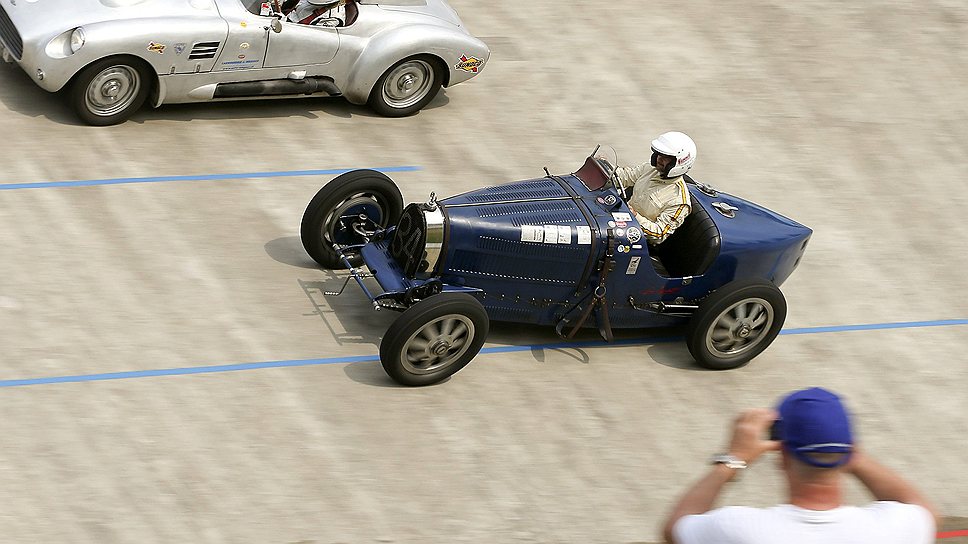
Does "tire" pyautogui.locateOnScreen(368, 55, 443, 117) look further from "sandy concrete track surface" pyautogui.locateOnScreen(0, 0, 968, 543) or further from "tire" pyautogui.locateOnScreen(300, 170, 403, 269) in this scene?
"tire" pyautogui.locateOnScreen(300, 170, 403, 269)

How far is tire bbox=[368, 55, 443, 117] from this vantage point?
42.0 feet

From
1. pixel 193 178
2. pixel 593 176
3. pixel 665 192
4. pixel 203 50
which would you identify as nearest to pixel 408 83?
pixel 203 50

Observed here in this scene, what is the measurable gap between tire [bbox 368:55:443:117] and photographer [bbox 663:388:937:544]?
8967 millimetres

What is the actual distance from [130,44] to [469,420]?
16.2 ft

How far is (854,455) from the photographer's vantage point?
169 inches

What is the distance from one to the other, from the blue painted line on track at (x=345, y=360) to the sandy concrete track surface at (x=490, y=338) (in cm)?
5

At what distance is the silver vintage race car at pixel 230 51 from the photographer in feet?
37.1

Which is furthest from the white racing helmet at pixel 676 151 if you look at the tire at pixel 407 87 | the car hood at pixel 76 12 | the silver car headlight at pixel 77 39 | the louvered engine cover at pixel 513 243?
the silver car headlight at pixel 77 39

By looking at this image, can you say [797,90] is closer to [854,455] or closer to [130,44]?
[130,44]

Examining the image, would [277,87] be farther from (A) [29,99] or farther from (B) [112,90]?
(A) [29,99]

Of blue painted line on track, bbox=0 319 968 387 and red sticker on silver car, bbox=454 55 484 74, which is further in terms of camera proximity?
red sticker on silver car, bbox=454 55 484 74

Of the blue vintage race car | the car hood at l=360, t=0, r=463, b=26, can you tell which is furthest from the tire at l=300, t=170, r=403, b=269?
the car hood at l=360, t=0, r=463, b=26

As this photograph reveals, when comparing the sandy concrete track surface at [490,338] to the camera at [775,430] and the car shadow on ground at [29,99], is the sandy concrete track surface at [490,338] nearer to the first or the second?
the car shadow on ground at [29,99]

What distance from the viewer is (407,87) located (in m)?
13.0
